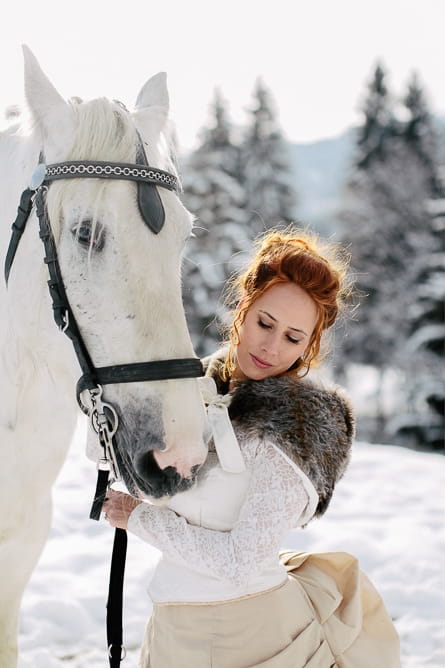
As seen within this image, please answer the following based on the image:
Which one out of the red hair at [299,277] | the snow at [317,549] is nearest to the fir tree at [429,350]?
the snow at [317,549]

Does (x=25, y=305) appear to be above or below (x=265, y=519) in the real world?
above

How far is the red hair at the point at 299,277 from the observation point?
2.11 metres

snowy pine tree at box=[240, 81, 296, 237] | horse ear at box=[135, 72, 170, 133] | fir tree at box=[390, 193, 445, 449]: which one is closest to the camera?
horse ear at box=[135, 72, 170, 133]

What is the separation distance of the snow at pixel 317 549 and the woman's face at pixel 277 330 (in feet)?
7.34

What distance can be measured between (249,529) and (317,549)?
329 centimetres

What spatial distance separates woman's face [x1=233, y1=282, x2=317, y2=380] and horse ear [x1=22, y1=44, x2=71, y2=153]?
0.85m

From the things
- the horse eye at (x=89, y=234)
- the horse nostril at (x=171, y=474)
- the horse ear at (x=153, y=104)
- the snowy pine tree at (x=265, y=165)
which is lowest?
the horse nostril at (x=171, y=474)

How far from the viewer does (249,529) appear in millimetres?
1794

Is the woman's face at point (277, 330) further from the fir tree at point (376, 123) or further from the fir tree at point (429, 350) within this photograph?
the fir tree at point (376, 123)

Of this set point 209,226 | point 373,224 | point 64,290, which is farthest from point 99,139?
→ point 373,224

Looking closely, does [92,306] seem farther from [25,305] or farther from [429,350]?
[429,350]

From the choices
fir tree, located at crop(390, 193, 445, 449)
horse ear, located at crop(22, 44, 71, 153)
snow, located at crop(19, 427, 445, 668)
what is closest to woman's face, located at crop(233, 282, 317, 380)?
horse ear, located at crop(22, 44, 71, 153)

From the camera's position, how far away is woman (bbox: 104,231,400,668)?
183 cm

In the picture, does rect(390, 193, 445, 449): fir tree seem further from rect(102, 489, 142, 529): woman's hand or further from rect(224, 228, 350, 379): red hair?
rect(102, 489, 142, 529): woman's hand
